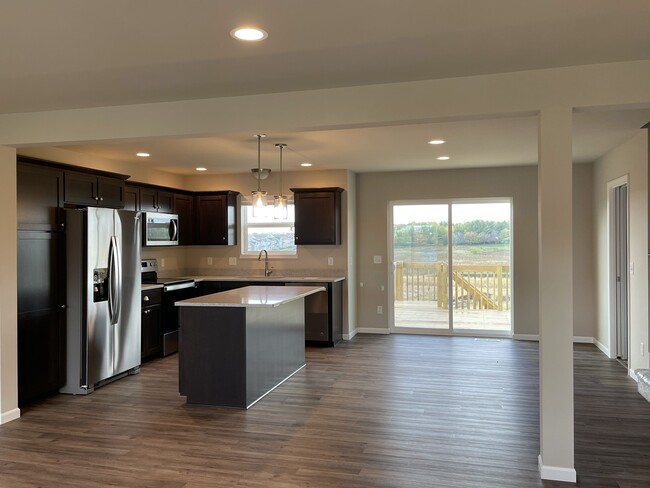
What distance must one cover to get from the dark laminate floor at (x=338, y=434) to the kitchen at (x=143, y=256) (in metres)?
0.53

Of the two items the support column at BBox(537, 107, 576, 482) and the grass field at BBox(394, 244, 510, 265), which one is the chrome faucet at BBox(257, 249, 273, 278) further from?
the support column at BBox(537, 107, 576, 482)

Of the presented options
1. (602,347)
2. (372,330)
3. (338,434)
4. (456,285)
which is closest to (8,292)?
(338,434)

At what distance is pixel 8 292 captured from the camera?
4176 mm

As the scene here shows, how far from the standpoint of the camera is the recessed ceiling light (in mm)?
2480

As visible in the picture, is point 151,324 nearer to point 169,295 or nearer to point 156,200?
point 169,295

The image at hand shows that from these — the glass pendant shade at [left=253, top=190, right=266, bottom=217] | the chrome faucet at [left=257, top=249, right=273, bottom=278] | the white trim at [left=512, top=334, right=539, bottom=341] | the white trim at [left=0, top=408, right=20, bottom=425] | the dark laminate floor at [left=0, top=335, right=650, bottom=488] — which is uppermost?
the glass pendant shade at [left=253, top=190, right=266, bottom=217]

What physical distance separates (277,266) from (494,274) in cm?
327

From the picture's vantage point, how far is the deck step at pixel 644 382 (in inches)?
163

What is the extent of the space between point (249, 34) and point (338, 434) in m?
2.82

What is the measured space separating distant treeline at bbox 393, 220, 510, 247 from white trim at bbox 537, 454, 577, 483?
16.2ft

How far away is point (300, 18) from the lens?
93.0 inches

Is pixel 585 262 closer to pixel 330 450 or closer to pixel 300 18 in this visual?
pixel 330 450


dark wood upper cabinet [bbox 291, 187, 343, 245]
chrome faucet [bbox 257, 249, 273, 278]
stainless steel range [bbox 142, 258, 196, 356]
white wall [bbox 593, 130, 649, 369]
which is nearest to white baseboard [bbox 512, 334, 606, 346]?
white wall [bbox 593, 130, 649, 369]

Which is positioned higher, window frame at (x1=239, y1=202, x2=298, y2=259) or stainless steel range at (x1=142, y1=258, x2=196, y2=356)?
window frame at (x1=239, y1=202, x2=298, y2=259)
